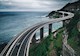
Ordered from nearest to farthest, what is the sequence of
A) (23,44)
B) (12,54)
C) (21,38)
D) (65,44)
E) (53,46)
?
1. (65,44)
2. (12,54)
3. (53,46)
4. (23,44)
5. (21,38)

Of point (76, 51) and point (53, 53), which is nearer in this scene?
point (76, 51)

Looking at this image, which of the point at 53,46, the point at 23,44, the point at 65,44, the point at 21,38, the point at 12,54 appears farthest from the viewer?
the point at 21,38

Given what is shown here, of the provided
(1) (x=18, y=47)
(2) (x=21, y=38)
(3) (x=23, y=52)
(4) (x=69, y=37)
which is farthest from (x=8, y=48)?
(4) (x=69, y=37)

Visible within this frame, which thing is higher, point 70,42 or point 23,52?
point 70,42

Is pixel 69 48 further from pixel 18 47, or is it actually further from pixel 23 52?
pixel 18 47

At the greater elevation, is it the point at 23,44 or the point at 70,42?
the point at 70,42

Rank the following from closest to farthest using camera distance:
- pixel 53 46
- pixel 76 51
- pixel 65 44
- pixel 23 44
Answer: pixel 76 51
pixel 65 44
pixel 53 46
pixel 23 44

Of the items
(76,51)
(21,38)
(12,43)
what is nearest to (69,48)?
(76,51)

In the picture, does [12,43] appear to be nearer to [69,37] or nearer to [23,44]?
[23,44]

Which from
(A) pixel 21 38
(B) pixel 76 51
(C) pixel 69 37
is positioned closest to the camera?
(B) pixel 76 51
